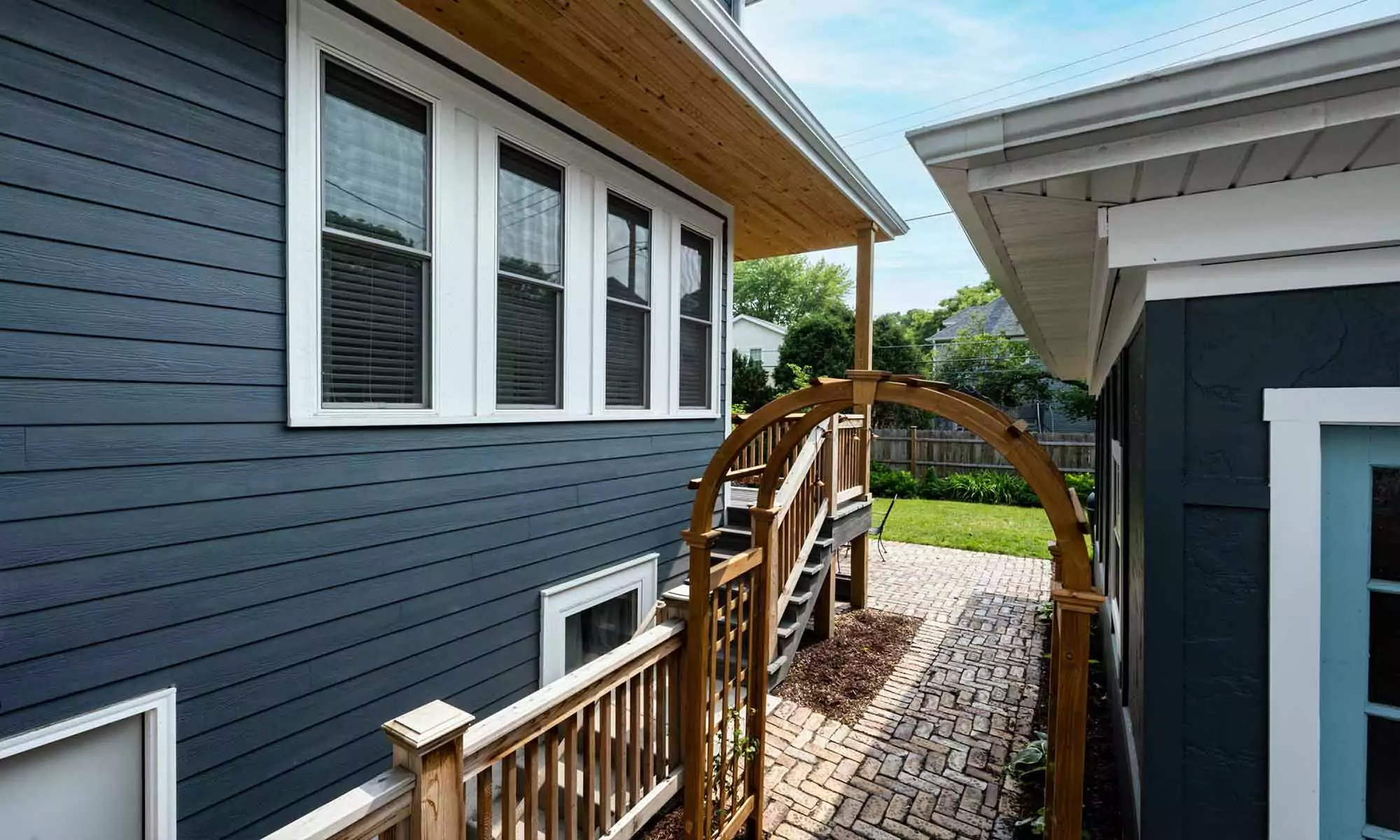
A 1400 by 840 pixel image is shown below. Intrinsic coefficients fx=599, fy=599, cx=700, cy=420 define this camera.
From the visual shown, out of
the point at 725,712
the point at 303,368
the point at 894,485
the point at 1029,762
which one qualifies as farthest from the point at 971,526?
the point at 303,368

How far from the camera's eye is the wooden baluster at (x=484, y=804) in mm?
1904

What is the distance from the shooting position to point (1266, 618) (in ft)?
5.23

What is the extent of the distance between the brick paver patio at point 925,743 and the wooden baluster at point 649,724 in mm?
1006

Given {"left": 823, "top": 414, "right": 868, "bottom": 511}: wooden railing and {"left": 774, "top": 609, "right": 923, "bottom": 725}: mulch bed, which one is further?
{"left": 823, "top": 414, "right": 868, "bottom": 511}: wooden railing

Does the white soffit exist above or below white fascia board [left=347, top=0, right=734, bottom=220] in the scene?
below

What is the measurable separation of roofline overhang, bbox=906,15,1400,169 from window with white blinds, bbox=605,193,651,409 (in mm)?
2876

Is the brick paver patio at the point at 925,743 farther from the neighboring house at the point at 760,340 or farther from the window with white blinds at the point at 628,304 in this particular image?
the neighboring house at the point at 760,340

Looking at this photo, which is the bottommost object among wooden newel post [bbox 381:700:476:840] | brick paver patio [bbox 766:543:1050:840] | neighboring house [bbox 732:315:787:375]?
brick paver patio [bbox 766:543:1050:840]

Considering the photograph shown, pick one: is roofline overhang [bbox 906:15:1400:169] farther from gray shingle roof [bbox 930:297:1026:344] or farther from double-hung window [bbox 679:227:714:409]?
gray shingle roof [bbox 930:297:1026:344]

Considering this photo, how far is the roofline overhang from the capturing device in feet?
3.95

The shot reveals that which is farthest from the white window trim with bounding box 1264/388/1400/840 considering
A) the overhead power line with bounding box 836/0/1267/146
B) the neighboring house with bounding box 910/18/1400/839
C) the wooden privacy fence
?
the wooden privacy fence

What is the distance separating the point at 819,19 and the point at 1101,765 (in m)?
11.1

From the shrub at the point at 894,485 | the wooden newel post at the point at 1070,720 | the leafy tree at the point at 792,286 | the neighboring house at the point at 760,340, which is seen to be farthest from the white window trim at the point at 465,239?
the leafy tree at the point at 792,286

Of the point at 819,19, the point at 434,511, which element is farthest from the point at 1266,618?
the point at 819,19
